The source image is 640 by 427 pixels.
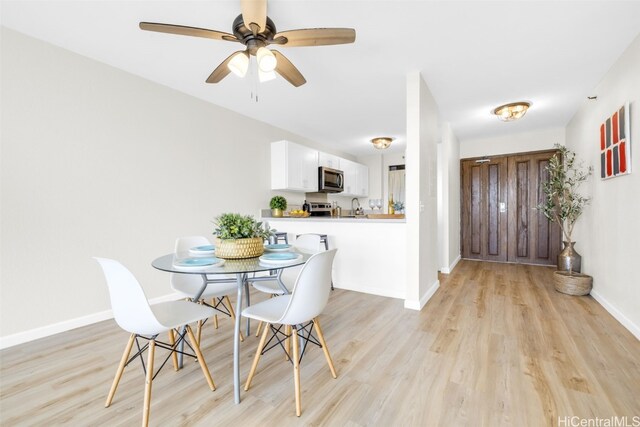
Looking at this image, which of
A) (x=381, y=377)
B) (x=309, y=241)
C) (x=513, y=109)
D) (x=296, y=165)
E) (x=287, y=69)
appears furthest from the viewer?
(x=296, y=165)

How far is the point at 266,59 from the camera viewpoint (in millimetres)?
1884

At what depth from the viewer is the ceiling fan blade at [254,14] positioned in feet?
5.26

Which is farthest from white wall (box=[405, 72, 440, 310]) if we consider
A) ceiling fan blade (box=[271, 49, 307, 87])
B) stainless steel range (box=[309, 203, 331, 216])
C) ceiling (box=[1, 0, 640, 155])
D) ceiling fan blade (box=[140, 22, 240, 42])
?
stainless steel range (box=[309, 203, 331, 216])

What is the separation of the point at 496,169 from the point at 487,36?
3.86m

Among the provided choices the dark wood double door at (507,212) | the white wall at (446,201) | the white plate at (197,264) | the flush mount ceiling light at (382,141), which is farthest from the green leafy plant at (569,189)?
the white plate at (197,264)

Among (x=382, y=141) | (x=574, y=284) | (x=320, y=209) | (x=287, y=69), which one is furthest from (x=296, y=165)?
(x=574, y=284)

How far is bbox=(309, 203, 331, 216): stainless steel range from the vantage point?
5523mm

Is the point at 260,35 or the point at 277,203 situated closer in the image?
the point at 260,35

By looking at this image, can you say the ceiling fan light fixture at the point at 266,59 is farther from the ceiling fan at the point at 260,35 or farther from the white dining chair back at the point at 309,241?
the white dining chair back at the point at 309,241

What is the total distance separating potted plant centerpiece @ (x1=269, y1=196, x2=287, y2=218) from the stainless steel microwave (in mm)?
→ 1011

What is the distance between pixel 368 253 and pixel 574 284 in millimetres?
2385

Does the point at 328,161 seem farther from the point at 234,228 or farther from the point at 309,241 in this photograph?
the point at 234,228

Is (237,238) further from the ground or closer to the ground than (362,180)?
closer to the ground

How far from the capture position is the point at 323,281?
1606 mm
